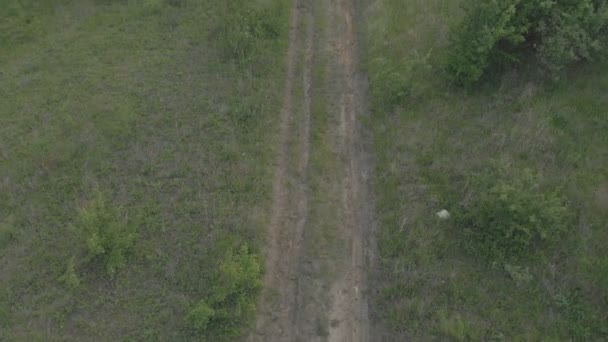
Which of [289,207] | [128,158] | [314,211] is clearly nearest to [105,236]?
[128,158]

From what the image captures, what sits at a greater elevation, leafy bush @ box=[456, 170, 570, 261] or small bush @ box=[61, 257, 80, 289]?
leafy bush @ box=[456, 170, 570, 261]

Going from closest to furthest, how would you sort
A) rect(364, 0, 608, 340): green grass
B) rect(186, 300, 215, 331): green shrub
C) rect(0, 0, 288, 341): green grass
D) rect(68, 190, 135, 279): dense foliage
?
rect(186, 300, 215, 331): green shrub < rect(364, 0, 608, 340): green grass < rect(0, 0, 288, 341): green grass < rect(68, 190, 135, 279): dense foliage

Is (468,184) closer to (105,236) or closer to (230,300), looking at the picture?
(230,300)

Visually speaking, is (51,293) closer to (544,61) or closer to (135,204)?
(135,204)

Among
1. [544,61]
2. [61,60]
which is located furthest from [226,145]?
[544,61]

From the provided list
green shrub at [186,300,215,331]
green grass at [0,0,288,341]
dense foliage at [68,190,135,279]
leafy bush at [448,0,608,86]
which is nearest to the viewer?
green shrub at [186,300,215,331]

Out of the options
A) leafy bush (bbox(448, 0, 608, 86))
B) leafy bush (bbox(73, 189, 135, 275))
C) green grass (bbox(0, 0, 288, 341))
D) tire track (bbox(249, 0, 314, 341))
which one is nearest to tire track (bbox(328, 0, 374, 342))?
tire track (bbox(249, 0, 314, 341))

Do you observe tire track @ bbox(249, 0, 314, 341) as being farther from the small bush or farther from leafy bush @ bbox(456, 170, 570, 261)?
the small bush
